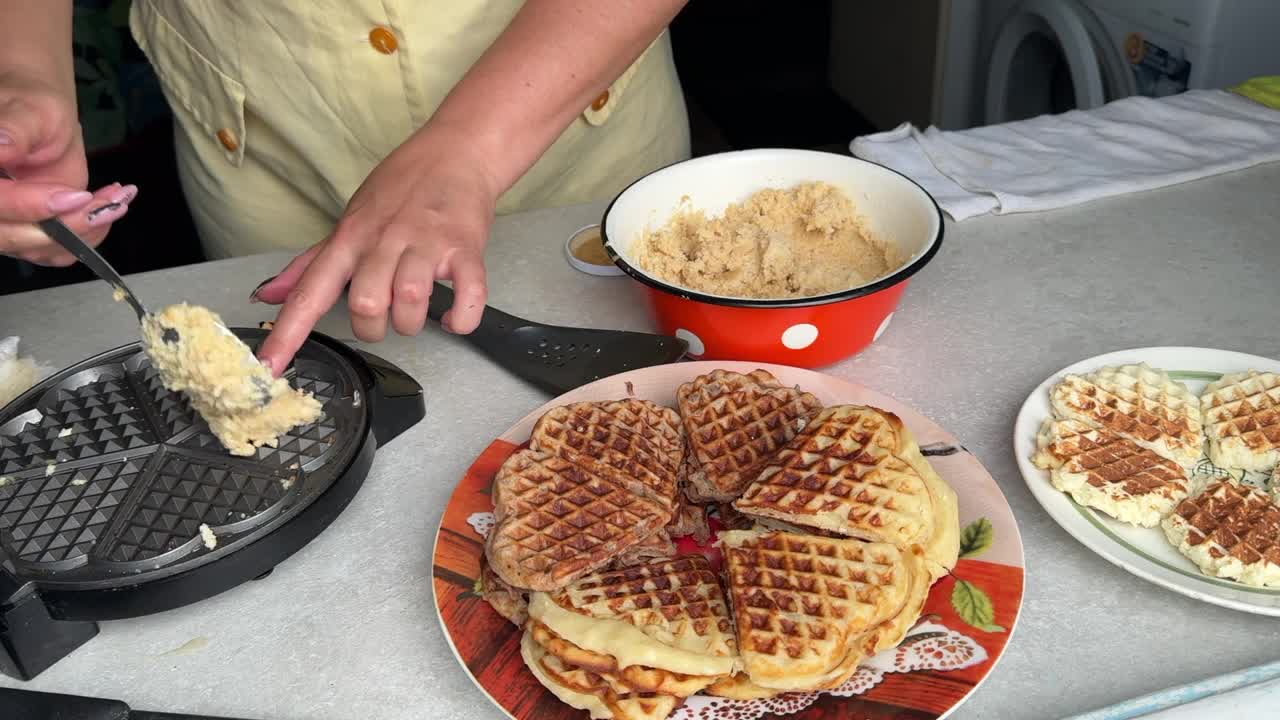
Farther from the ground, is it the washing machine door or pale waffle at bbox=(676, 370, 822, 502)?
pale waffle at bbox=(676, 370, 822, 502)

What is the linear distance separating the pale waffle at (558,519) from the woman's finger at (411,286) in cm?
23

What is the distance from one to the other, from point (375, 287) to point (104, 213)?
37 centimetres

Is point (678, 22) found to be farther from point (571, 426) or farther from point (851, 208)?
point (571, 426)

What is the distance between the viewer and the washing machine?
2646mm

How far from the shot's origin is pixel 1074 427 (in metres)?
1.14

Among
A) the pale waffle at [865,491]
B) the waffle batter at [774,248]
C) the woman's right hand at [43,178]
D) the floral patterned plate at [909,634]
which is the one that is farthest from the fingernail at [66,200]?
the pale waffle at [865,491]

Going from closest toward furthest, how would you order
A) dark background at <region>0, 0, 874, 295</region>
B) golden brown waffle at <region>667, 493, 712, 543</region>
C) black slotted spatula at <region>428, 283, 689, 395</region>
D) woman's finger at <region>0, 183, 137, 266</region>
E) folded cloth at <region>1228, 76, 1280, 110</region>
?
golden brown waffle at <region>667, 493, 712, 543</region>
woman's finger at <region>0, 183, 137, 266</region>
black slotted spatula at <region>428, 283, 689, 395</region>
folded cloth at <region>1228, 76, 1280, 110</region>
dark background at <region>0, 0, 874, 295</region>

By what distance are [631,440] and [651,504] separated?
11 centimetres

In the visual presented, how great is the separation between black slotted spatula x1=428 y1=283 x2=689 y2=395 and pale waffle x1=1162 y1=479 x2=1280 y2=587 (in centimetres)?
63

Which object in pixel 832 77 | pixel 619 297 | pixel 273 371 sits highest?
pixel 273 371

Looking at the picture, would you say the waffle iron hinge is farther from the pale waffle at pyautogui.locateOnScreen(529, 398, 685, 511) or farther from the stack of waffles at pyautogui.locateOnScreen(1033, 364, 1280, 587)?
the stack of waffles at pyautogui.locateOnScreen(1033, 364, 1280, 587)

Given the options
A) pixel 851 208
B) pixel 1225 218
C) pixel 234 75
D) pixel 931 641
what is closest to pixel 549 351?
pixel 851 208

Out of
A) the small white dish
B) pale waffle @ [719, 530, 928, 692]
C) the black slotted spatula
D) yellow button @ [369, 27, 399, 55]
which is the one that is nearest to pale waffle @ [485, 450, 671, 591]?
pale waffle @ [719, 530, 928, 692]

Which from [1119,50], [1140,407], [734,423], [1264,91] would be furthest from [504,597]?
[1119,50]
